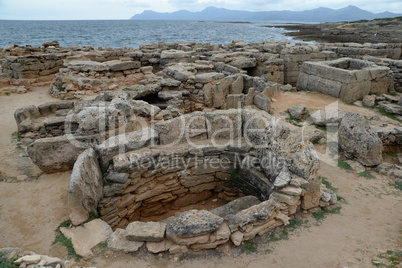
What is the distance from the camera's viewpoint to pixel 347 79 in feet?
32.5

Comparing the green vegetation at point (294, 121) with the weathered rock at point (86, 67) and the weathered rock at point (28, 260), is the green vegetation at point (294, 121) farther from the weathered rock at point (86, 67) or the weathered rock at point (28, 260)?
the weathered rock at point (86, 67)

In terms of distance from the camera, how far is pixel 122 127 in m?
6.09

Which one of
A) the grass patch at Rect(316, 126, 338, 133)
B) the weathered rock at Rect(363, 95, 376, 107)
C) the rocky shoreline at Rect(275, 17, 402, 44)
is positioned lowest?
the grass patch at Rect(316, 126, 338, 133)

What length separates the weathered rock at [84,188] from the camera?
13.7 ft

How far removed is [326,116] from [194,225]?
633cm

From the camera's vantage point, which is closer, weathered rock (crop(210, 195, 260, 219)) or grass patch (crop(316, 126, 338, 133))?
weathered rock (crop(210, 195, 260, 219))

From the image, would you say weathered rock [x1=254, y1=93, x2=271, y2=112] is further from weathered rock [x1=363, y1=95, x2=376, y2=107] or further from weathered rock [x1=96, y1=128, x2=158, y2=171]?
weathered rock [x1=96, y1=128, x2=158, y2=171]

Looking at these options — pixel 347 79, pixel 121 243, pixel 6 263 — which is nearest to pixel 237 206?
pixel 121 243

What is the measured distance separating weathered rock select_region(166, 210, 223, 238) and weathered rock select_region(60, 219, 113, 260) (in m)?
1.00

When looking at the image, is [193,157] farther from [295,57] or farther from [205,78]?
[295,57]

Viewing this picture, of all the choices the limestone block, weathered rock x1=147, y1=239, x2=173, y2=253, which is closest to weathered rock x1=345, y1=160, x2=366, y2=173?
the limestone block

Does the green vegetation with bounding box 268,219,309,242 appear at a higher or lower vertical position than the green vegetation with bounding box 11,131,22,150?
lower

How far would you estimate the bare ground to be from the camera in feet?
12.0

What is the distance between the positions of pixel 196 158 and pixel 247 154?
1083 mm
